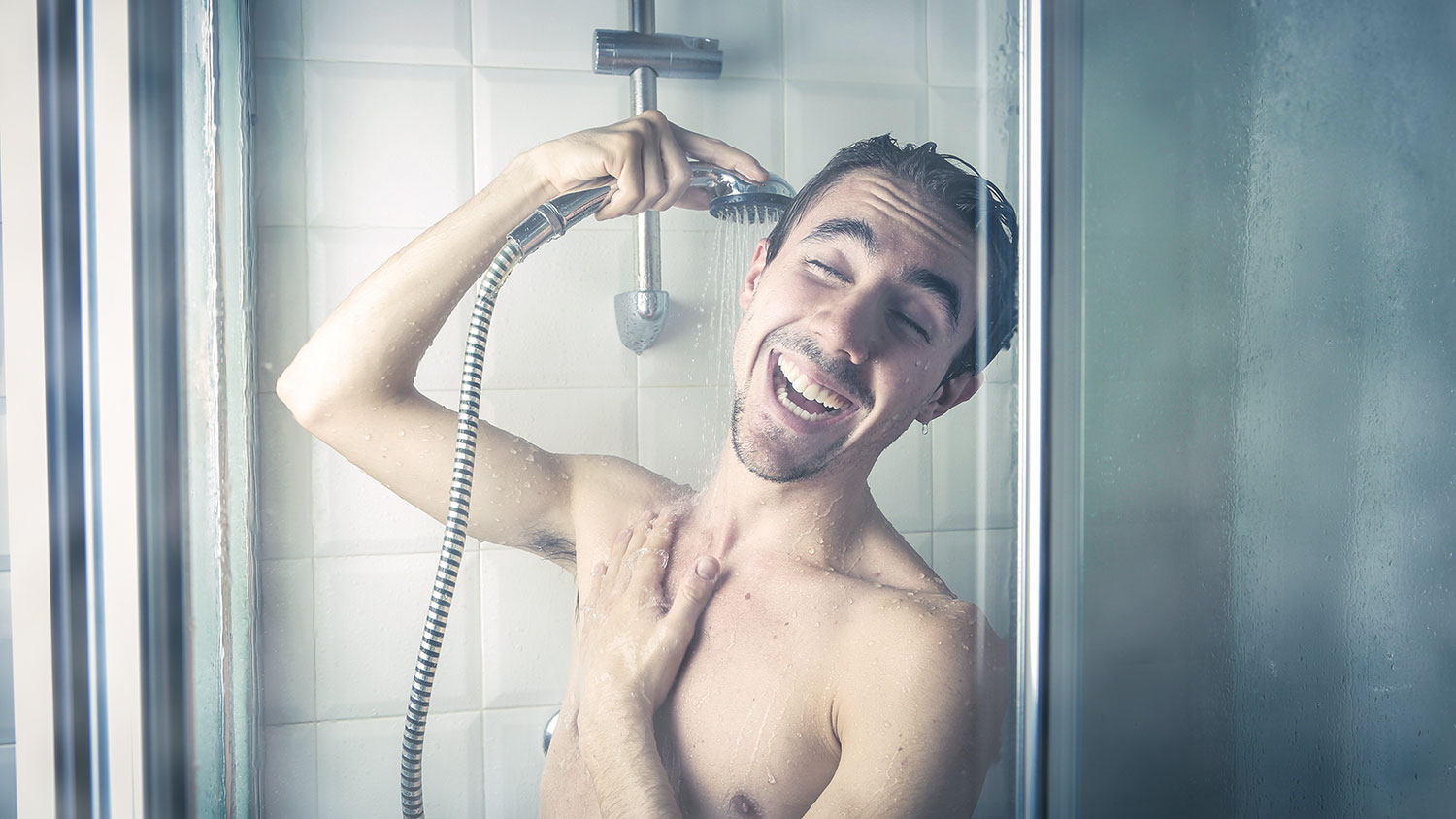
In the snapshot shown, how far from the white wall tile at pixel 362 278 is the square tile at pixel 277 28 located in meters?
0.15

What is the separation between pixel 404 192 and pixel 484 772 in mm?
500

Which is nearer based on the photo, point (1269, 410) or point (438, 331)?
point (1269, 410)

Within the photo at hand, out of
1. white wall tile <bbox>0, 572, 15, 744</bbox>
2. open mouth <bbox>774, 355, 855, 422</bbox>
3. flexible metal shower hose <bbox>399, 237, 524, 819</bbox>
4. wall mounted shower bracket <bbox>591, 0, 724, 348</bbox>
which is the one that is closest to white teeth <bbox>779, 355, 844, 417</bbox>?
open mouth <bbox>774, 355, 855, 422</bbox>

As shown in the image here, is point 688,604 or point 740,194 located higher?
point 740,194

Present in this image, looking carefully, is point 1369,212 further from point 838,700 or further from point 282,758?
point 282,758

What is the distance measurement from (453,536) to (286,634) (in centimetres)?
16

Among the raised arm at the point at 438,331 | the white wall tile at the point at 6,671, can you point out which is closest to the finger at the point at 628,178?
the raised arm at the point at 438,331

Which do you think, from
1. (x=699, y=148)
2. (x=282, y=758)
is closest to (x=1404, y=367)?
(x=699, y=148)

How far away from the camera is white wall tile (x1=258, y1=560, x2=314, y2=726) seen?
627mm

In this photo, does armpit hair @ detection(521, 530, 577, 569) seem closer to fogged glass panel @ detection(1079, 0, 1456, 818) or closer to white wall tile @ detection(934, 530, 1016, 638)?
white wall tile @ detection(934, 530, 1016, 638)

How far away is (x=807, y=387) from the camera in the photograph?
22.8 inches

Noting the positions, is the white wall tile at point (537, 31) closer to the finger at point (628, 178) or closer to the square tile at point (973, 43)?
the finger at point (628, 178)

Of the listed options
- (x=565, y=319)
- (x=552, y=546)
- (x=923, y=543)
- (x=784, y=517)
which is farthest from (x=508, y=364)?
(x=923, y=543)

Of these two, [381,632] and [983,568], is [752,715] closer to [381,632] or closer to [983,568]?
[983,568]
